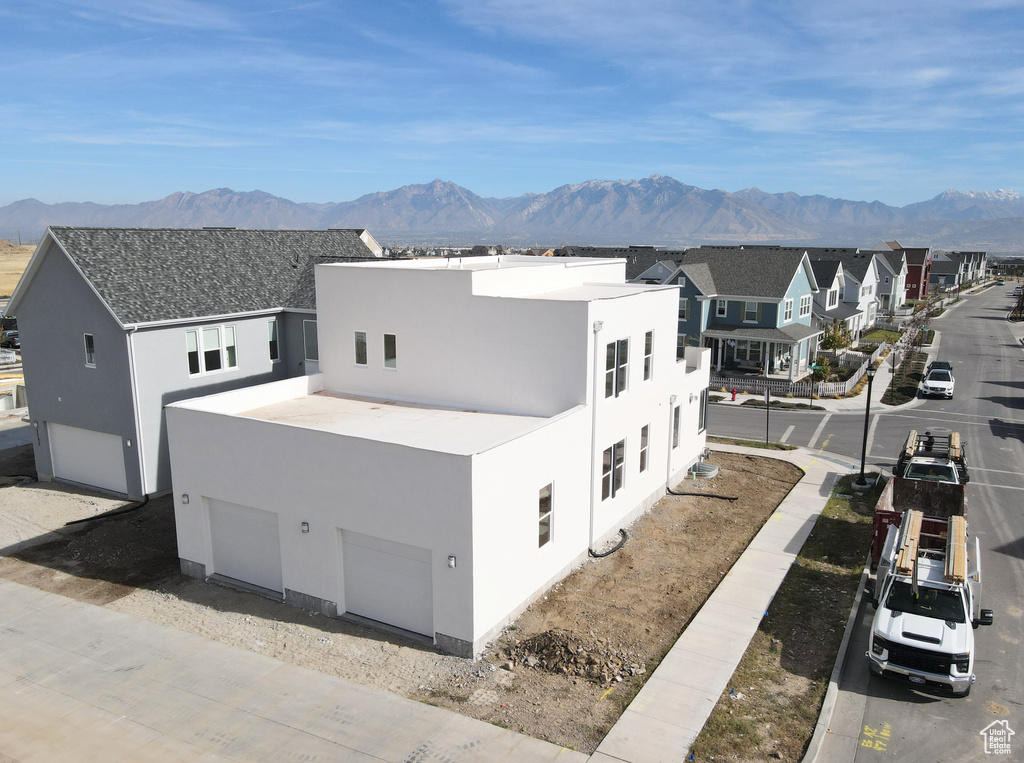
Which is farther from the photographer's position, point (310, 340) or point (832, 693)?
point (310, 340)

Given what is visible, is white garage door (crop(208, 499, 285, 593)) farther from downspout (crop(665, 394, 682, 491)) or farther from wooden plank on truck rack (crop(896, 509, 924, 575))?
wooden plank on truck rack (crop(896, 509, 924, 575))

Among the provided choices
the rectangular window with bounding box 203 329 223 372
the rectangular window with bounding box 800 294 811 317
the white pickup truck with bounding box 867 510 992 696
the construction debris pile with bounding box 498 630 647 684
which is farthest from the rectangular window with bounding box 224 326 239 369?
the rectangular window with bounding box 800 294 811 317

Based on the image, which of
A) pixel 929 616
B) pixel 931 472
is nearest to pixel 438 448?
pixel 929 616

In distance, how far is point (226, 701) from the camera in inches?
502

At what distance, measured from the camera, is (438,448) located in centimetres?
1484

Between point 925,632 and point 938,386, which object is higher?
point 925,632

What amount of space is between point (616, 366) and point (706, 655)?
7836 millimetres

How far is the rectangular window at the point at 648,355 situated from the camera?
21.1m

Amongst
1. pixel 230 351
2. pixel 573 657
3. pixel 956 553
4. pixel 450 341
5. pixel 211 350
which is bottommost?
pixel 573 657

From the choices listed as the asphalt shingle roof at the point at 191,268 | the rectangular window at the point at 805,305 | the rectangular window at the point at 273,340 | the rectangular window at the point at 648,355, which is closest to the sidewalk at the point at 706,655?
the rectangular window at the point at 648,355

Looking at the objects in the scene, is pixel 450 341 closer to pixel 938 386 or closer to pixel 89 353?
pixel 89 353

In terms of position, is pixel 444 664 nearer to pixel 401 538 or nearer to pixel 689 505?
pixel 401 538

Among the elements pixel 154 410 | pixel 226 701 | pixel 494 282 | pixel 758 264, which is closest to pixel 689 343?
pixel 758 264

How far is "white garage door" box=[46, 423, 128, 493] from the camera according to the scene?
23.5 meters
